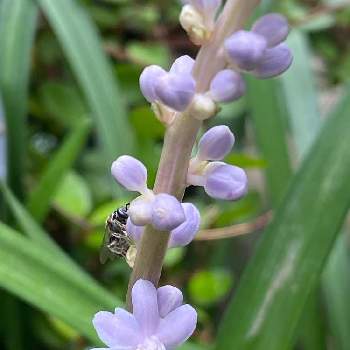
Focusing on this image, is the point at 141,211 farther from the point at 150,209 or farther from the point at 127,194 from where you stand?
the point at 127,194

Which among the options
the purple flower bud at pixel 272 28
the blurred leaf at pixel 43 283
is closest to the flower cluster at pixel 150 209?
the purple flower bud at pixel 272 28

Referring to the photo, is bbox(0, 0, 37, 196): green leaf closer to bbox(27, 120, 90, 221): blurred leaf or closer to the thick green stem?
bbox(27, 120, 90, 221): blurred leaf

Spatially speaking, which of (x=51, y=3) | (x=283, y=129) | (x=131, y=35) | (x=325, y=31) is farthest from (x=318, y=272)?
(x=325, y=31)

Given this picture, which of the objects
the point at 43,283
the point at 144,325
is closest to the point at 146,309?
the point at 144,325

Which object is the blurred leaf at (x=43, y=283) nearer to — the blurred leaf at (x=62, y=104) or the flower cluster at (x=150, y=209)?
the flower cluster at (x=150, y=209)

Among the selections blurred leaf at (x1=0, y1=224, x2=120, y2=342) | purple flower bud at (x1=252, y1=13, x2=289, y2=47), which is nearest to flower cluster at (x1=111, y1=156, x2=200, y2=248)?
purple flower bud at (x1=252, y1=13, x2=289, y2=47)

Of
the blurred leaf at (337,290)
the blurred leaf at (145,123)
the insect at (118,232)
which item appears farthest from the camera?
the blurred leaf at (145,123)
